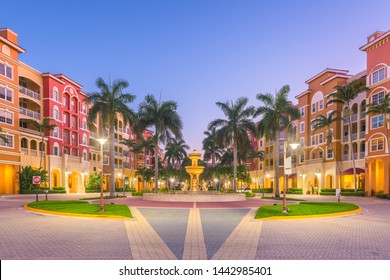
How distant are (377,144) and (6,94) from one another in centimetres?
4744

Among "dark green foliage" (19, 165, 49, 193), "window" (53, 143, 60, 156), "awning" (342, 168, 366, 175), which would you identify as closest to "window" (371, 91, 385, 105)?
"awning" (342, 168, 366, 175)

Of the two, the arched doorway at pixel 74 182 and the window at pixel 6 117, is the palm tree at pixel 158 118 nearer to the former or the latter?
the window at pixel 6 117

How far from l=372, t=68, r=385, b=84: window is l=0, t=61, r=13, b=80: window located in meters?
47.0

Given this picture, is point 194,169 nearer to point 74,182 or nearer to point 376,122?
point 376,122

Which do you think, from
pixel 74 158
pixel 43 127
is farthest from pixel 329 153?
pixel 43 127

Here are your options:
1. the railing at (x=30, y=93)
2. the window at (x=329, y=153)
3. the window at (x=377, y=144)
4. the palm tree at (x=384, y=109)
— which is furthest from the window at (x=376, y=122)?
the railing at (x=30, y=93)

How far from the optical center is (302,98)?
203ft

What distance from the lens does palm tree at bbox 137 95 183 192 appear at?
38.1 metres

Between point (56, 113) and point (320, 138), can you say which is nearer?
point (56, 113)

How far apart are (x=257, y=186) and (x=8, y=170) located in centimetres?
5448

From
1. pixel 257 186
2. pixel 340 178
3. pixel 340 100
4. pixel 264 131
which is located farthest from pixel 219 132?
pixel 257 186

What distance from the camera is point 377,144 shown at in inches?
1642

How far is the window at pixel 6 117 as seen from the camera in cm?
4281

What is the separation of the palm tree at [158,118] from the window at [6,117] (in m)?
18.6
